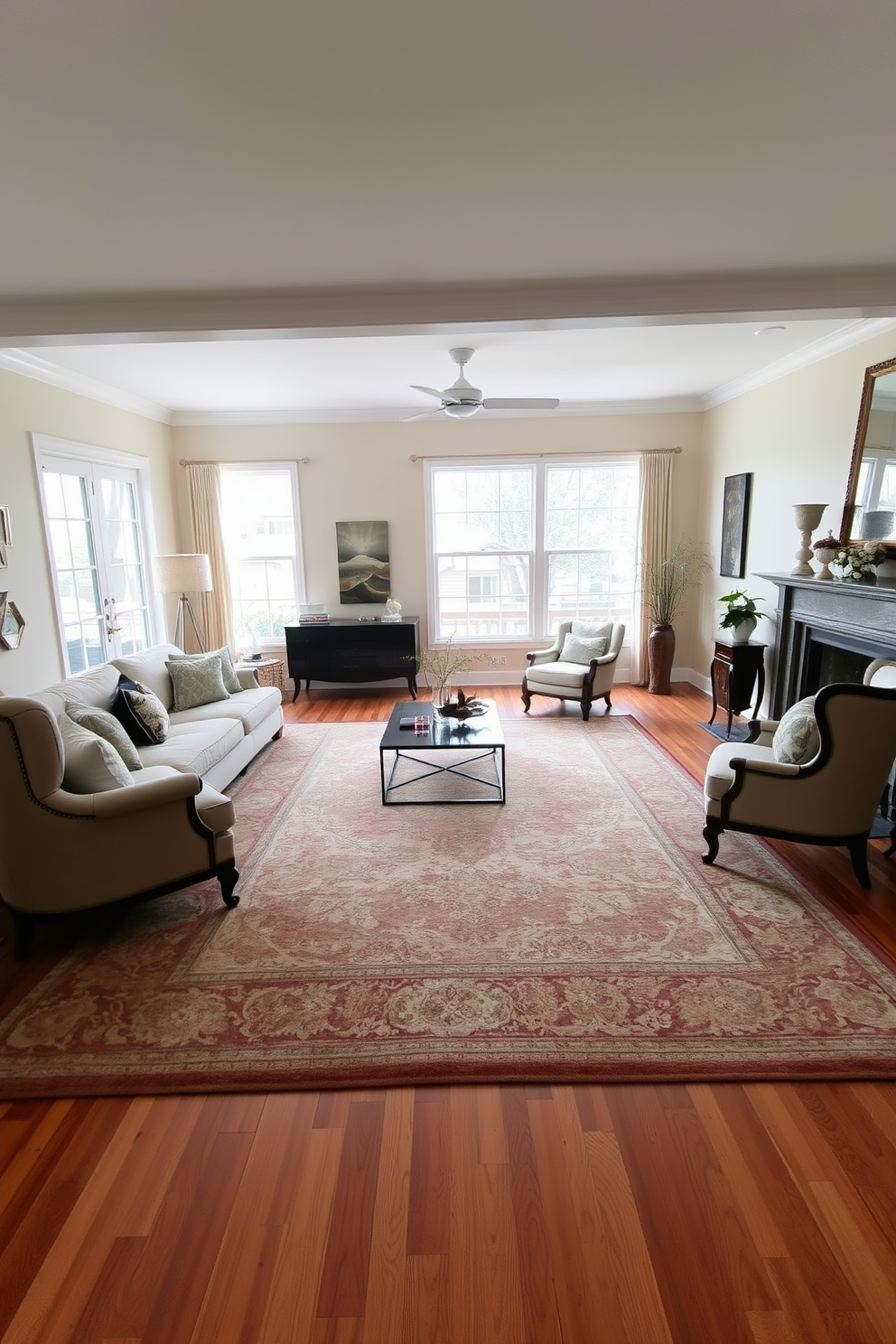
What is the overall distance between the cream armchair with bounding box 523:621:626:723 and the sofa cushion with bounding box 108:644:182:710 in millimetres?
3088

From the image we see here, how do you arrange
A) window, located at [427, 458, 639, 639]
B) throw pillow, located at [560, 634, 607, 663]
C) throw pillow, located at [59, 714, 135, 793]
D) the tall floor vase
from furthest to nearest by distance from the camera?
window, located at [427, 458, 639, 639] → the tall floor vase → throw pillow, located at [560, 634, 607, 663] → throw pillow, located at [59, 714, 135, 793]

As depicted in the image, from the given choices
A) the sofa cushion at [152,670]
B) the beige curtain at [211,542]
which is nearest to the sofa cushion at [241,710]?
the sofa cushion at [152,670]

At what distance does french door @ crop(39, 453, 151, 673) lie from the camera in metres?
4.84

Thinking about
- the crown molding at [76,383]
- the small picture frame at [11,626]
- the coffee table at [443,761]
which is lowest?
the coffee table at [443,761]

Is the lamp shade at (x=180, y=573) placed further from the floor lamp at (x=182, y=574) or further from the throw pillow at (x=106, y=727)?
the throw pillow at (x=106, y=727)

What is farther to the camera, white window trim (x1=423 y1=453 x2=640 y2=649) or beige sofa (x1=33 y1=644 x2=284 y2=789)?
white window trim (x1=423 y1=453 x2=640 y2=649)

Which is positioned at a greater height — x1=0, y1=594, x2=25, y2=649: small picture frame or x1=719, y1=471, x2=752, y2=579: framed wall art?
x1=719, y1=471, x2=752, y2=579: framed wall art

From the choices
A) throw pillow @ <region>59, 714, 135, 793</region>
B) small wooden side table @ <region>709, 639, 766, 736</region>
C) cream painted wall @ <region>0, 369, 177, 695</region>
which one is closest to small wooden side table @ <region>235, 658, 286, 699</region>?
cream painted wall @ <region>0, 369, 177, 695</region>

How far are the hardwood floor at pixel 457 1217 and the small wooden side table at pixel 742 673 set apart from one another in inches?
145

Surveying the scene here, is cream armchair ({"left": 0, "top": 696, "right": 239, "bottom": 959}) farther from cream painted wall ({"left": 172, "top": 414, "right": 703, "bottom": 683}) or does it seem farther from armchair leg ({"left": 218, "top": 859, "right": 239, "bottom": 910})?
cream painted wall ({"left": 172, "top": 414, "right": 703, "bottom": 683})

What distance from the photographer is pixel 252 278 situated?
9.34ft

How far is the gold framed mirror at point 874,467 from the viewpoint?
3779 mm

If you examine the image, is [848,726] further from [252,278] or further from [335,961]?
[252,278]

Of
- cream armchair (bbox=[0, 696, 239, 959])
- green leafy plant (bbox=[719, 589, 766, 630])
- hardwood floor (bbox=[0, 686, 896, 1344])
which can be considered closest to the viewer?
hardwood floor (bbox=[0, 686, 896, 1344])
